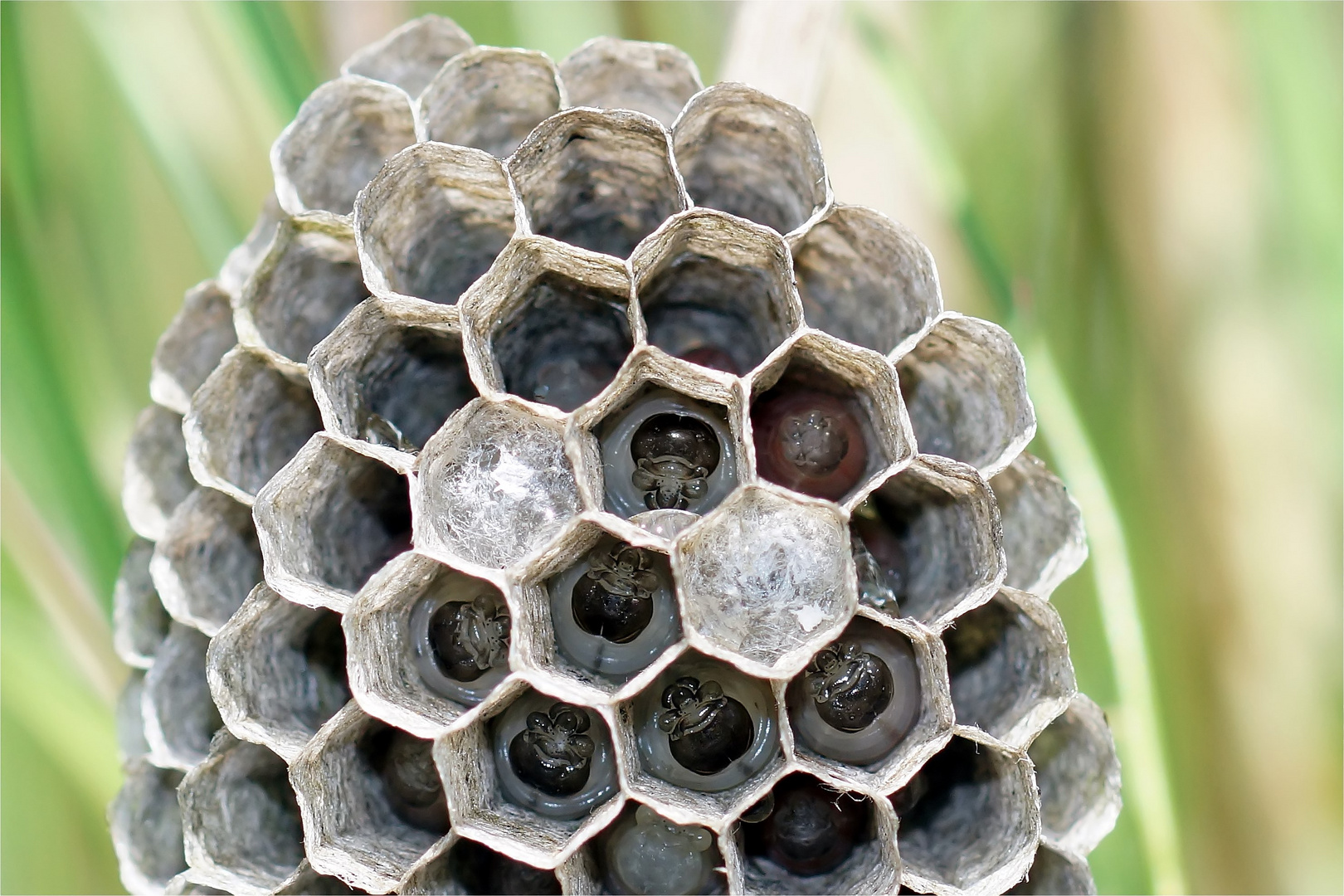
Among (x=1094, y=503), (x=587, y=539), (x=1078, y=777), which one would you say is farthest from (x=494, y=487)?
(x=1094, y=503)

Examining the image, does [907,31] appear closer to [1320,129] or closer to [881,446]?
[1320,129]

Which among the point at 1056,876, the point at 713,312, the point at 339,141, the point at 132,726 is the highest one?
the point at 339,141

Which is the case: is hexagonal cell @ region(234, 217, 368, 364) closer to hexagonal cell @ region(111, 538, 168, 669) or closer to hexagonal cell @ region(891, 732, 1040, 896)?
hexagonal cell @ region(111, 538, 168, 669)

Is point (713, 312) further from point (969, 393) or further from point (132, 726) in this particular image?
point (132, 726)

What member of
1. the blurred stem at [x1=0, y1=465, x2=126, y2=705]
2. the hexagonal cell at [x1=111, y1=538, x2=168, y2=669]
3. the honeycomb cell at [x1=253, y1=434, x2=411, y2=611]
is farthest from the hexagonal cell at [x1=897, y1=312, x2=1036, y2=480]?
the blurred stem at [x1=0, y1=465, x2=126, y2=705]

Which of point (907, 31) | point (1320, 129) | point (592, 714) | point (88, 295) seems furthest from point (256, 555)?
point (1320, 129)

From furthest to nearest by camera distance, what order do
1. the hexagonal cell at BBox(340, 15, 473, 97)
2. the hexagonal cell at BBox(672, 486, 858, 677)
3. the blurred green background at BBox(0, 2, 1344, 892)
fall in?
the blurred green background at BBox(0, 2, 1344, 892) < the hexagonal cell at BBox(340, 15, 473, 97) < the hexagonal cell at BBox(672, 486, 858, 677)
